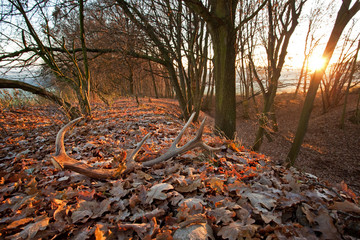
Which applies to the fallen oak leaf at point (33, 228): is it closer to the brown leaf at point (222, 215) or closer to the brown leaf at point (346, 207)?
the brown leaf at point (222, 215)

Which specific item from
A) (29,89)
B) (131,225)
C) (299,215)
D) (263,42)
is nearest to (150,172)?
(131,225)

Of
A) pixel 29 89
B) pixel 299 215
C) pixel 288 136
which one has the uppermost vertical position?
pixel 29 89

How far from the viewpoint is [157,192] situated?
1.62 metres

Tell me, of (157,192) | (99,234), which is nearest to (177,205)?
(157,192)

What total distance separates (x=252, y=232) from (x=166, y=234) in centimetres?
62

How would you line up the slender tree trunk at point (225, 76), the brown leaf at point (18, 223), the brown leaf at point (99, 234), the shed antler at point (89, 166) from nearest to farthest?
1. the brown leaf at point (99, 234)
2. the brown leaf at point (18, 223)
3. the shed antler at point (89, 166)
4. the slender tree trunk at point (225, 76)

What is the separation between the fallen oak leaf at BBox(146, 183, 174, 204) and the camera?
5.13 ft

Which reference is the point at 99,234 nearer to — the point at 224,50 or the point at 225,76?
the point at 225,76

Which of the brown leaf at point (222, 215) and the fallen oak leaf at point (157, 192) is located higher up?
the fallen oak leaf at point (157, 192)

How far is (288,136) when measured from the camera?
11727mm

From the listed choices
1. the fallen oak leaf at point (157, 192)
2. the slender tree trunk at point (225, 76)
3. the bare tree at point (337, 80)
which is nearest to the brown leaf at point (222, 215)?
the fallen oak leaf at point (157, 192)

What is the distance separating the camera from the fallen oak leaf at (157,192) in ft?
5.13

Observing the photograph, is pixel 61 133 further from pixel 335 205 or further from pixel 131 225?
pixel 335 205

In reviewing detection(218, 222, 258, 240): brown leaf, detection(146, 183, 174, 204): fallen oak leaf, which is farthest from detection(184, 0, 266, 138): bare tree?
detection(218, 222, 258, 240): brown leaf
